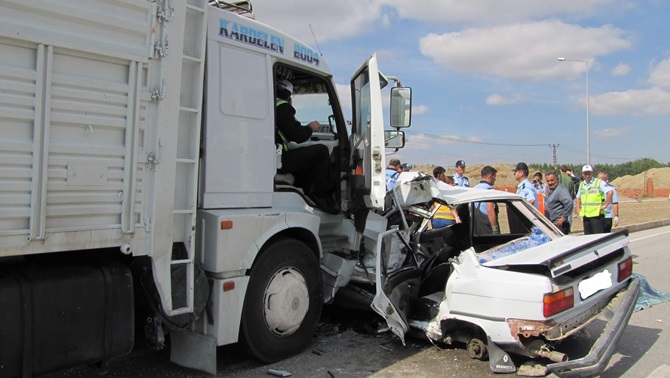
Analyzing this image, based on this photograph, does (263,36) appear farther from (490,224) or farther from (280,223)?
(490,224)

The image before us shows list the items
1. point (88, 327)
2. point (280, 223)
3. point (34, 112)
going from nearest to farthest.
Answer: point (34, 112) → point (88, 327) → point (280, 223)

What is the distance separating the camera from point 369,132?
186 inches

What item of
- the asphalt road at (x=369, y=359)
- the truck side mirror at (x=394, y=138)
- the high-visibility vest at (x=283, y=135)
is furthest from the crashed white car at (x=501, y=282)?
the high-visibility vest at (x=283, y=135)

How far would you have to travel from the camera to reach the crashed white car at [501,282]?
3652 mm

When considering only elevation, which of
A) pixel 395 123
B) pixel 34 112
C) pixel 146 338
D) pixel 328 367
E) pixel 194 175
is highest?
pixel 395 123

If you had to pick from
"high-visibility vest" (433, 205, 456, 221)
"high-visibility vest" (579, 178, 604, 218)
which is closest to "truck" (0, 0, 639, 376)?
"high-visibility vest" (433, 205, 456, 221)

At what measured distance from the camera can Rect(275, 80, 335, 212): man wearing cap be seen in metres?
4.52

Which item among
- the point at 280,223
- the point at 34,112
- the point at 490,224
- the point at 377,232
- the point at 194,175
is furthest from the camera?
the point at 490,224

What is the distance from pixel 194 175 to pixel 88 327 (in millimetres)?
1121

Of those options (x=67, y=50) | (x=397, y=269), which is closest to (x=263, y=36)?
(x=67, y=50)

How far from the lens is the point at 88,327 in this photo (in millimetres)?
2932

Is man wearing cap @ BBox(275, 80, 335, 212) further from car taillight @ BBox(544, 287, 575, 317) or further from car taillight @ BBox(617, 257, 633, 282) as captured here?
car taillight @ BBox(617, 257, 633, 282)

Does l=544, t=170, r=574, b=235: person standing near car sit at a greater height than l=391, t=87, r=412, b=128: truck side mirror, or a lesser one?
lesser

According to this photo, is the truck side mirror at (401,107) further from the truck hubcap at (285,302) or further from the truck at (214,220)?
the truck hubcap at (285,302)
